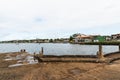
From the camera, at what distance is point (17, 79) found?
54.3 feet

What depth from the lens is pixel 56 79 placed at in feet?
51.8

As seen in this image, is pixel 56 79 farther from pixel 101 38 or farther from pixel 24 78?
pixel 101 38

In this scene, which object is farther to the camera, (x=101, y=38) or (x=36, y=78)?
(x=101, y=38)

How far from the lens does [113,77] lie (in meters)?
15.8

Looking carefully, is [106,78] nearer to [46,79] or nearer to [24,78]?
[46,79]

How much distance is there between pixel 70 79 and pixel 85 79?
1.31 m

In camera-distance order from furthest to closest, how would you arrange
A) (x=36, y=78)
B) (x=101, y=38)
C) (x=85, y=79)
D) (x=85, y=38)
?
(x=85, y=38)
(x=101, y=38)
(x=36, y=78)
(x=85, y=79)

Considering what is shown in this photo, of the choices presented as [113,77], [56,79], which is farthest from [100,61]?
[56,79]

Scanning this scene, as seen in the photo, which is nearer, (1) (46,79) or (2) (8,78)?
(1) (46,79)

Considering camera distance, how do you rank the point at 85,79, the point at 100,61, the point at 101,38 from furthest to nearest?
the point at 101,38, the point at 100,61, the point at 85,79

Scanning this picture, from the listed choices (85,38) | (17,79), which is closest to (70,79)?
(17,79)

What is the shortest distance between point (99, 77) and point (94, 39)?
142621 millimetres

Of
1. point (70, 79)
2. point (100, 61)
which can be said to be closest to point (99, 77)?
point (70, 79)

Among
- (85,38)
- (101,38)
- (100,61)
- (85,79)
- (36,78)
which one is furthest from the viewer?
(85,38)
